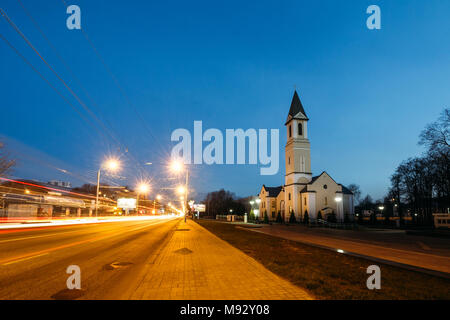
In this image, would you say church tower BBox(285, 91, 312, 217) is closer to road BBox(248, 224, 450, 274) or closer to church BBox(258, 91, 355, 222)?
church BBox(258, 91, 355, 222)

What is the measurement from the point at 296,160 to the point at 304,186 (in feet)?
19.0

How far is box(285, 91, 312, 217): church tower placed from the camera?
5881cm

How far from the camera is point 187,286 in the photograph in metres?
5.79

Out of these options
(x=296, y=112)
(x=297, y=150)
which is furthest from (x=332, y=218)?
(x=296, y=112)

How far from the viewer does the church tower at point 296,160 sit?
5881 cm

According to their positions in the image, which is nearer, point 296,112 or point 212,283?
point 212,283

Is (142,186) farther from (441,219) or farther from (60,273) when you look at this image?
(60,273)

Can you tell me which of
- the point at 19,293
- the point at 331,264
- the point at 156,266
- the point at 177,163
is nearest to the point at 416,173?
the point at 177,163

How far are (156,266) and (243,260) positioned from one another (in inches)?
113

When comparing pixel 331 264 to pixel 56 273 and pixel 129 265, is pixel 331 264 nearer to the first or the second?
pixel 129 265

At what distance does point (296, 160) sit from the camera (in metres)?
59.2

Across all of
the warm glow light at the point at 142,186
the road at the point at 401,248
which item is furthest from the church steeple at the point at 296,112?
the road at the point at 401,248
